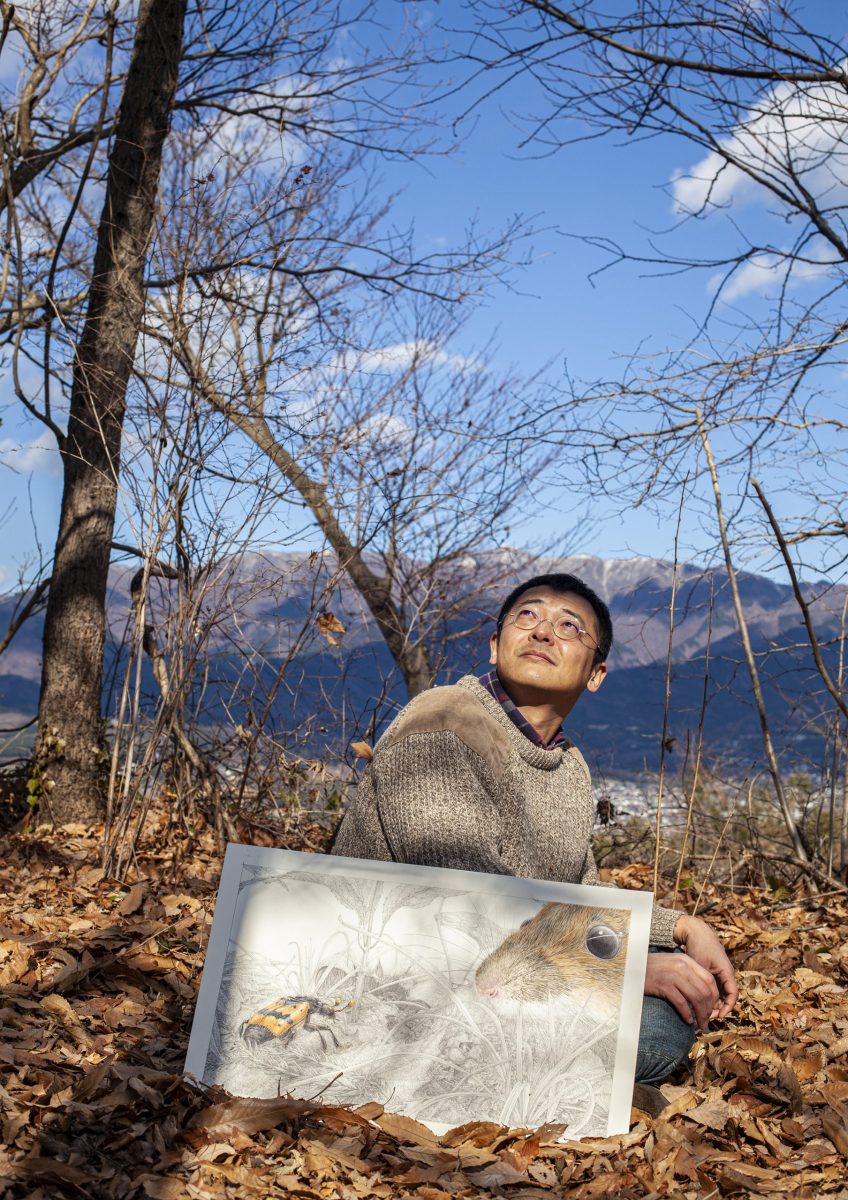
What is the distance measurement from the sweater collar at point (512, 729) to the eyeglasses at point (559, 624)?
0.76 feet

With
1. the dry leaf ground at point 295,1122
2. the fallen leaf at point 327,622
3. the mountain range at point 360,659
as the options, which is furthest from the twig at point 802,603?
the fallen leaf at point 327,622

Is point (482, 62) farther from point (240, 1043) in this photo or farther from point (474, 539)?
point (240, 1043)

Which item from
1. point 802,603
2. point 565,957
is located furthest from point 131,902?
point 802,603

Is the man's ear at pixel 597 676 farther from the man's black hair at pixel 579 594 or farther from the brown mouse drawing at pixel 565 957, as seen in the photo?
the brown mouse drawing at pixel 565 957

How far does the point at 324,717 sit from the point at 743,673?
8.08ft

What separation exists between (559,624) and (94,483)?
410 centimetres

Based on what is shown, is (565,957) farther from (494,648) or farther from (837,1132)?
(494,648)

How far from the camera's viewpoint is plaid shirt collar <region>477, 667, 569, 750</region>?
9.84 feet

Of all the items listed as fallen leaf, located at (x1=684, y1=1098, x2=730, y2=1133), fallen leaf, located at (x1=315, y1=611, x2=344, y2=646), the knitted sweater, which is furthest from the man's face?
fallen leaf, located at (x1=315, y1=611, x2=344, y2=646)

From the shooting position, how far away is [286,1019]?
2.59m

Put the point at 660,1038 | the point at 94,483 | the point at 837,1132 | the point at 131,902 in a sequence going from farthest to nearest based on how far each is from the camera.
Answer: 1. the point at 94,483
2. the point at 131,902
3. the point at 660,1038
4. the point at 837,1132

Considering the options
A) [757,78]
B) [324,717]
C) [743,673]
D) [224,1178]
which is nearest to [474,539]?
[324,717]

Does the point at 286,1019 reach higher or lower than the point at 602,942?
lower

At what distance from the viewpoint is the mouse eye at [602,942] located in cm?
255
